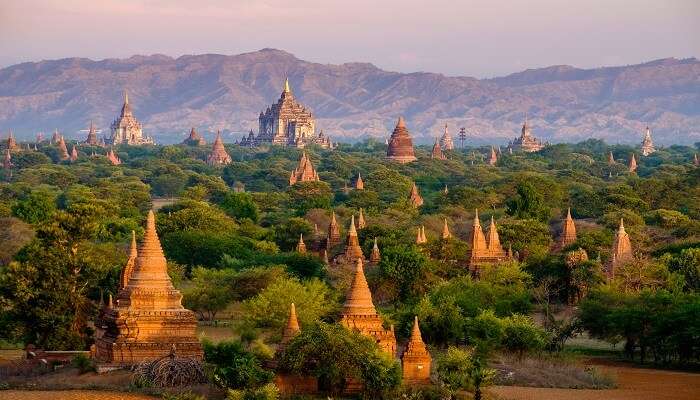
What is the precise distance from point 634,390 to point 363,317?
263 inches

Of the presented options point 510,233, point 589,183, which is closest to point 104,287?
point 510,233

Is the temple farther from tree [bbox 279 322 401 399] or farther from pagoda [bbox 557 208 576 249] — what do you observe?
tree [bbox 279 322 401 399]

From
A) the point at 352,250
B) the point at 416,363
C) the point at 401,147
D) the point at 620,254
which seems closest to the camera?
the point at 416,363

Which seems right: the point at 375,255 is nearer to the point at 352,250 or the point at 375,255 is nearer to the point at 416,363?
the point at 352,250

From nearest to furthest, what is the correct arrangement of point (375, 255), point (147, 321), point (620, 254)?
1. point (147, 321)
2. point (620, 254)
3. point (375, 255)

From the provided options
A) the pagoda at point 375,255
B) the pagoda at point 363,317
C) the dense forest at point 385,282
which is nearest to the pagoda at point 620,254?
the dense forest at point 385,282

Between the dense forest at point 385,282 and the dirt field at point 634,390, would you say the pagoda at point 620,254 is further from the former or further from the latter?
the dirt field at point 634,390

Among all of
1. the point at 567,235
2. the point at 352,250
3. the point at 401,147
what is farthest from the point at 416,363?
the point at 401,147

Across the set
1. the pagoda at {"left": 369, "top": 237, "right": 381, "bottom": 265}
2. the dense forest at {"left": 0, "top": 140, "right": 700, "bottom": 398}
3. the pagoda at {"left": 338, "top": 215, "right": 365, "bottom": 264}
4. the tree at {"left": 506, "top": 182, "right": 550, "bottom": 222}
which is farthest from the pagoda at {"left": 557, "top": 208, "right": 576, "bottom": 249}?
the pagoda at {"left": 369, "top": 237, "right": 381, "bottom": 265}

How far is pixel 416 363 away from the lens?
3975 cm

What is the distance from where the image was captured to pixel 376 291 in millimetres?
60125

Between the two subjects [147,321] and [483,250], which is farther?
[483,250]

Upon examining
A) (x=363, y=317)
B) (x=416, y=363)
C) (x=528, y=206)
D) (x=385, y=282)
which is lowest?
(x=528, y=206)

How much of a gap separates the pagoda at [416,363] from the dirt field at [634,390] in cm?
145
